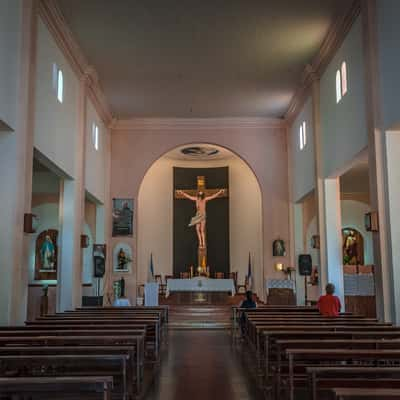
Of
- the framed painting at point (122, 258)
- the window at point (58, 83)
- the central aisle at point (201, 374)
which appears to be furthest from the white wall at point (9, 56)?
the framed painting at point (122, 258)

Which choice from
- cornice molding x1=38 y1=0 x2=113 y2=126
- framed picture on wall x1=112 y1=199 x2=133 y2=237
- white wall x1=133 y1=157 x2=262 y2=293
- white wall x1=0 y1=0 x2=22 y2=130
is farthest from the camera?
white wall x1=133 y1=157 x2=262 y2=293

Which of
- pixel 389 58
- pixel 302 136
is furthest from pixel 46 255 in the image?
pixel 389 58

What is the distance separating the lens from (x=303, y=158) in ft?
49.0

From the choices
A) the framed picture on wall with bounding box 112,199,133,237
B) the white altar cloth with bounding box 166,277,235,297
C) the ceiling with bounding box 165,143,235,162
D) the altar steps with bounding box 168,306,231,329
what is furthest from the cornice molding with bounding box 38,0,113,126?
the altar steps with bounding box 168,306,231,329

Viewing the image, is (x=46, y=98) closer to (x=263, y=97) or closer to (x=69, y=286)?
(x=69, y=286)

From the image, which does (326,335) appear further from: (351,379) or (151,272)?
(151,272)

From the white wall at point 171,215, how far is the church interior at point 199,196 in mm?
78

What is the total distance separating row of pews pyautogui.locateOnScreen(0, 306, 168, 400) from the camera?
3.56 m

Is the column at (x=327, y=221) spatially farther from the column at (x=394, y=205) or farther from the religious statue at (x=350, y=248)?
the religious statue at (x=350, y=248)

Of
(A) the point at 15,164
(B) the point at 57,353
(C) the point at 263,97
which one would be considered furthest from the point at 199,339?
(C) the point at 263,97

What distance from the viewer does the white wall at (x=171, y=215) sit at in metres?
20.1

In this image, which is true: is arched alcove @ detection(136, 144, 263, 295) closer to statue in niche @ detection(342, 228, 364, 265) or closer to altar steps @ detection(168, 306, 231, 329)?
statue in niche @ detection(342, 228, 364, 265)

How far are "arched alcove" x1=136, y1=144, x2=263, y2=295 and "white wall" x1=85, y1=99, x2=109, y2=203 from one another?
3941 millimetres

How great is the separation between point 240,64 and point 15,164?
671 cm
